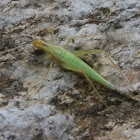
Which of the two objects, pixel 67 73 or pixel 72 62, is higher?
pixel 72 62

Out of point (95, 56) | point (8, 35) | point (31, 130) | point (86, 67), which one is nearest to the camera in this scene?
point (31, 130)

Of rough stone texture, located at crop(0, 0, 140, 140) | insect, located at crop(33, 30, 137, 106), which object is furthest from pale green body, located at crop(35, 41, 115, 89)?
rough stone texture, located at crop(0, 0, 140, 140)

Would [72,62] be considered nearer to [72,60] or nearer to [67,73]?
[72,60]

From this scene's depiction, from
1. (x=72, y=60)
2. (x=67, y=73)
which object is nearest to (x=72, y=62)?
(x=72, y=60)

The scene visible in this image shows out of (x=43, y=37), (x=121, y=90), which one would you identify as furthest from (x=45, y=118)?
(x=43, y=37)

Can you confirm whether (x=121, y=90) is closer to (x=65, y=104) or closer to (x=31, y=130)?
A: (x=65, y=104)

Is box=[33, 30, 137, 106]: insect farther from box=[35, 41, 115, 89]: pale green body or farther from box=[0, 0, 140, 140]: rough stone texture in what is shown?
box=[0, 0, 140, 140]: rough stone texture

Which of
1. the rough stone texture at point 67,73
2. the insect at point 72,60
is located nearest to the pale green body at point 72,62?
the insect at point 72,60
